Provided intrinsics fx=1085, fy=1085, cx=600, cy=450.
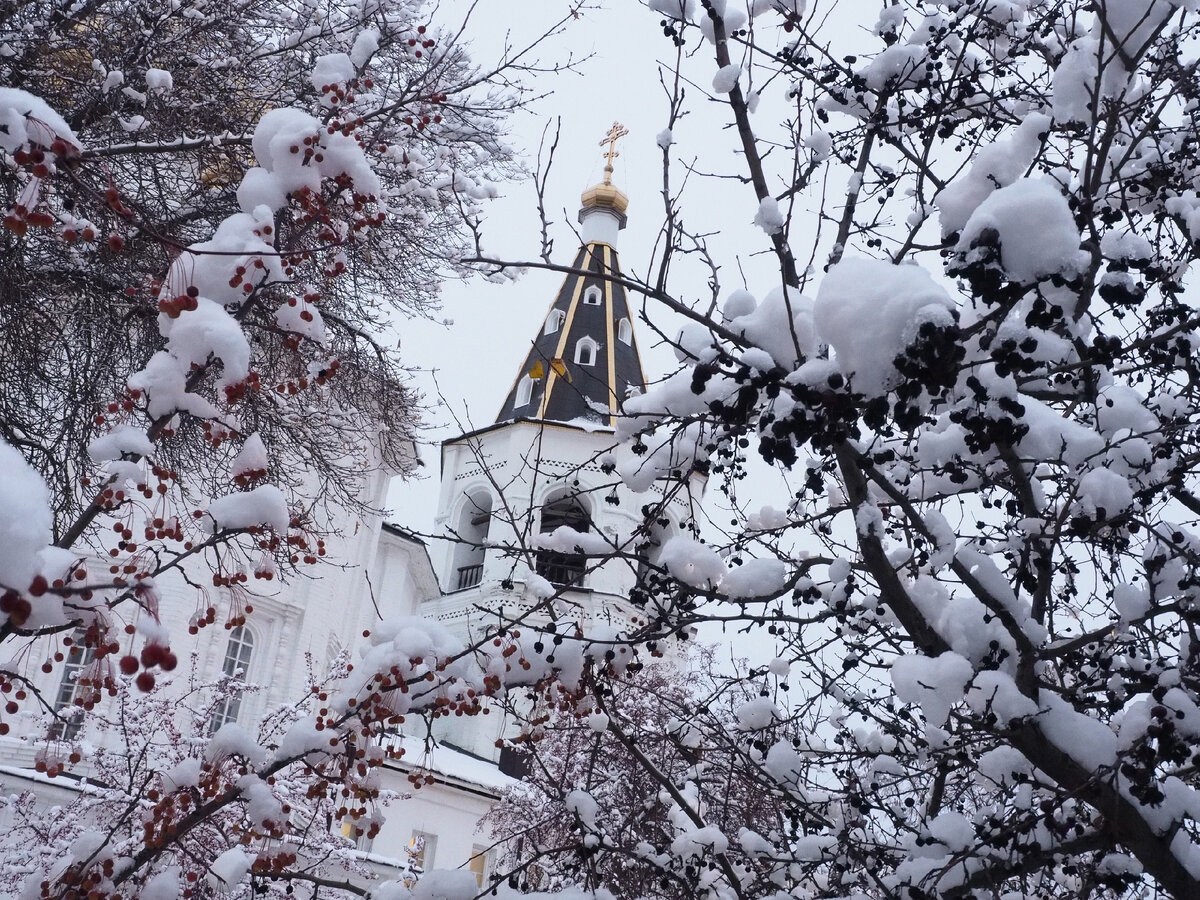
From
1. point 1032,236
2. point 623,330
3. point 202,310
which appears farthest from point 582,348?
point 1032,236

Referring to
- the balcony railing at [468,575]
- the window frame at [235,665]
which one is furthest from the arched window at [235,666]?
the balcony railing at [468,575]

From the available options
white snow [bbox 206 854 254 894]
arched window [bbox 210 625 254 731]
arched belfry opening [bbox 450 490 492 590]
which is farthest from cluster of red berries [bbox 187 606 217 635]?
arched belfry opening [bbox 450 490 492 590]

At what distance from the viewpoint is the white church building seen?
61.0 ft

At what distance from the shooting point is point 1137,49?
4582mm

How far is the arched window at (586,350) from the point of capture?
33688 mm

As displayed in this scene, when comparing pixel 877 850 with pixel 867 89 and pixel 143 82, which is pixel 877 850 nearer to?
pixel 867 89

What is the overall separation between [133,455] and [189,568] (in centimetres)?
1834

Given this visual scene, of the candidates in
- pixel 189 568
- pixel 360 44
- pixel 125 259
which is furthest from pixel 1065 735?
pixel 189 568

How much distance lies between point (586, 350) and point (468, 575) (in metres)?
7.89

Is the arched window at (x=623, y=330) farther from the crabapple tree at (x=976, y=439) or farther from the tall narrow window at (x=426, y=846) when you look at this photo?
the crabapple tree at (x=976, y=439)

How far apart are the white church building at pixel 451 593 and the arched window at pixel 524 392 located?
1.8 inches

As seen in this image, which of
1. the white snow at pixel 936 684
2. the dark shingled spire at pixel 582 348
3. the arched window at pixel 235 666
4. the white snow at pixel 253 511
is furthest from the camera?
the dark shingled spire at pixel 582 348

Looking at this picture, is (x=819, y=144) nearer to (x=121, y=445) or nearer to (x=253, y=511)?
(x=253, y=511)

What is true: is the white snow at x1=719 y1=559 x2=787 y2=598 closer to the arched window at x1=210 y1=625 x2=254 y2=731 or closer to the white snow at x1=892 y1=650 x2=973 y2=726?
the white snow at x1=892 y1=650 x2=973 y2=726
